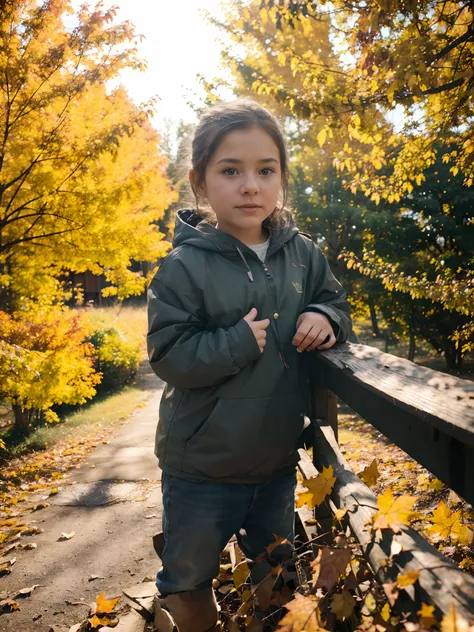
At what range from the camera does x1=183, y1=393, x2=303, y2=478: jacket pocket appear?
5.61 ft

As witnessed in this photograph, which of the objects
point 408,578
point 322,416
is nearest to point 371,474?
point 322,416

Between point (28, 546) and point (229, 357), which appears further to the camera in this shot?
point (28, 546)

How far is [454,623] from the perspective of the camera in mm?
835

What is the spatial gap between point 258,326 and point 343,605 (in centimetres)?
81

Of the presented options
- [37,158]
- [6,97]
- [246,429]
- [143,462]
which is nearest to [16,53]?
[6,97]

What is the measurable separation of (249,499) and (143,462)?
4657 mm

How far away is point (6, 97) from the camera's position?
5508 millimetres

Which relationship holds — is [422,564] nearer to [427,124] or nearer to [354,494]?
[354,494]

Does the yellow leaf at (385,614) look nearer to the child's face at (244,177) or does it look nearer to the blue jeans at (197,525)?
the blue jeans at (197,525)

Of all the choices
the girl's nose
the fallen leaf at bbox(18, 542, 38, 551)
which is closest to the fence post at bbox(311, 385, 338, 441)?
the girl's nose

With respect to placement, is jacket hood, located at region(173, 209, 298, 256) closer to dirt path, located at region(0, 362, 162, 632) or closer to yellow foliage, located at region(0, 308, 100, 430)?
dirt path, located at region(0, 362, 162, 632)

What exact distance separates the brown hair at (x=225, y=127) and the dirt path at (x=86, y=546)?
7.50 ft

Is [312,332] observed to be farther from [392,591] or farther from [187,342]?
[392,591]

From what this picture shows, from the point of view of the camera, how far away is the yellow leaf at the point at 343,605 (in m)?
1.29
